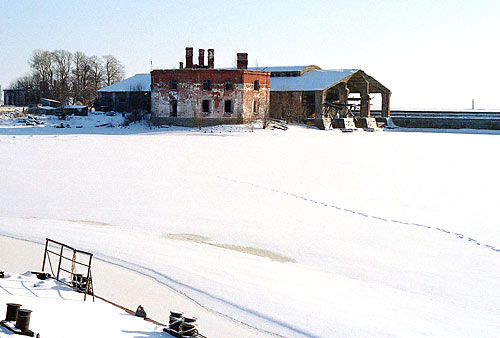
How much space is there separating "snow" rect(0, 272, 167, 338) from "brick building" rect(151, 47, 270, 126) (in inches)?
1418

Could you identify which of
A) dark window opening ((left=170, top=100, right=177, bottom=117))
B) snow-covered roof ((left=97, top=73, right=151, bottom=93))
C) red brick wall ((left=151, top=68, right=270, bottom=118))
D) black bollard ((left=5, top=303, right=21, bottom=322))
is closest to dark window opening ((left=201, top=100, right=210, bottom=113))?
red brick wall ((left=151, top=68, right=270, bottom=118))

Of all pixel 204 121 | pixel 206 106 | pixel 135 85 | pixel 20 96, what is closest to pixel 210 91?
pixel 206 106

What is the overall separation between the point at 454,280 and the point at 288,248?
3.54 metres

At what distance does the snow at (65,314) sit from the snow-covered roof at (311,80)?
43.0 meters

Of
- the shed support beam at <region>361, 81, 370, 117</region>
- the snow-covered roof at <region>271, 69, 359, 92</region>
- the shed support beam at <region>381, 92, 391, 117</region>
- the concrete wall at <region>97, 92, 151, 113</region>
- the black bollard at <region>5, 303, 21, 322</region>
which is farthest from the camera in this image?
the shed support beam at <region>381, 92, 391, 117</region>

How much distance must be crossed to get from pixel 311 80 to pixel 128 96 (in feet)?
55.2

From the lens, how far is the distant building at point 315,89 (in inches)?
1986

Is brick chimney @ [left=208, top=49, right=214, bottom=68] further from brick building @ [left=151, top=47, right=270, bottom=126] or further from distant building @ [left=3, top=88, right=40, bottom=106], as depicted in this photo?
distant building @ [left=3, top=88, right=40, bottom=106]

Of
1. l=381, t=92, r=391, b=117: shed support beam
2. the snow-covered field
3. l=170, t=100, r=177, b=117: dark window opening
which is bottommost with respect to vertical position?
the snow-covered field

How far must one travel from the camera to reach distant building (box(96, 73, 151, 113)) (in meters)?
55.7

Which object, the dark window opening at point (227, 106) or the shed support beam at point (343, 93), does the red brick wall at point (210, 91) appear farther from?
the shed support beam at point (343, 93)

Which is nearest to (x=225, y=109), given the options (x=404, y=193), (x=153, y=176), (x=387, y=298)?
(x=153, y=176)

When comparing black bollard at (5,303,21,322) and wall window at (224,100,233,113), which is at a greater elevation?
wall window at (224,100,233,113)

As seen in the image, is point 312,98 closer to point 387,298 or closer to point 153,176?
point 153,176
